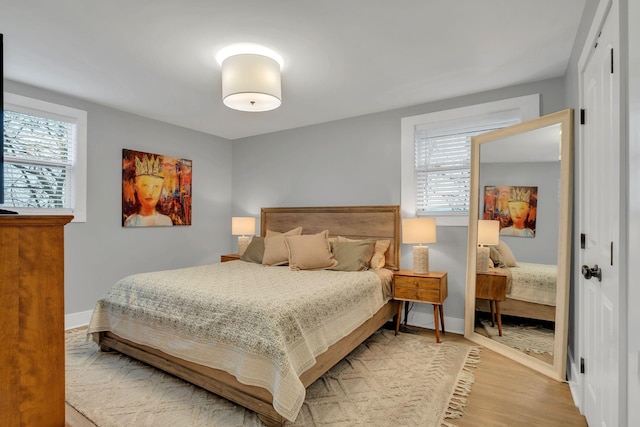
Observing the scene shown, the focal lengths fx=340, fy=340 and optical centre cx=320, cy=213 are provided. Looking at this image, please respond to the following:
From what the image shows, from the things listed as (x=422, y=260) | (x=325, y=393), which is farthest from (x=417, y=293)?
(x=325, y=393)

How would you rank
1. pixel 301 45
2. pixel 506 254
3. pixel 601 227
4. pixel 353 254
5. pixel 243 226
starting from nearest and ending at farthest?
pixel 601 227, pixel 301 45, pixel 506 254, pixel 353 254, pixel 243 226

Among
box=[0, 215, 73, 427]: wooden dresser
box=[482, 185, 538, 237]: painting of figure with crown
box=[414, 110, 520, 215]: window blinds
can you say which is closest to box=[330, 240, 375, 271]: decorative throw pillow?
box=[414, 110, 520, 215]: window blinds

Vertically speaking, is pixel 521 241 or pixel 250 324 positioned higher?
pixel 521 241

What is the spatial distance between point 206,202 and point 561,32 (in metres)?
4.44

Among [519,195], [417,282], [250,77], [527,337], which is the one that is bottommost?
[527,337]

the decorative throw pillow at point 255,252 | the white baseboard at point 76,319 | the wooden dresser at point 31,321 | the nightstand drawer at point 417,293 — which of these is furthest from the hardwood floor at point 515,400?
the white baseboard at point 76,319

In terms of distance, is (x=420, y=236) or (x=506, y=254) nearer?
(x=506, y=254)

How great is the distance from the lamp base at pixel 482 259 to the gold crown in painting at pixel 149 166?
3874 mm

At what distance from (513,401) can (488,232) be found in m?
1.42

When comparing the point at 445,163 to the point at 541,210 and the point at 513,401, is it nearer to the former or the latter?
the point at 541,210

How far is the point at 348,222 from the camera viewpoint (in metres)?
4.18

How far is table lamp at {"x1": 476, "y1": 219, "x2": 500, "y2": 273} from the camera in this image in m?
3.06

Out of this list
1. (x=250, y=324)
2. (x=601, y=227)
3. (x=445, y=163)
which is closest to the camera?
(x=601, y=227)

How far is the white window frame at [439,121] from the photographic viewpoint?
3.22 m
